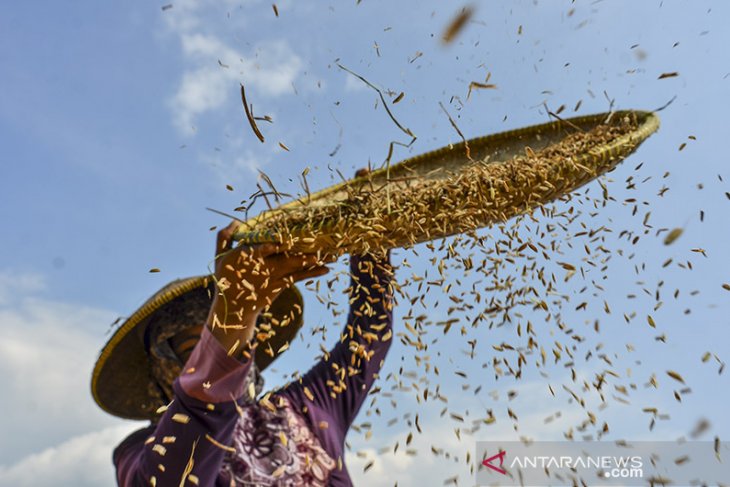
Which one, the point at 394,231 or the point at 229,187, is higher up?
the point at 229,187

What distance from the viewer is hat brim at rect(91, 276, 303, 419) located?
8.82 feet

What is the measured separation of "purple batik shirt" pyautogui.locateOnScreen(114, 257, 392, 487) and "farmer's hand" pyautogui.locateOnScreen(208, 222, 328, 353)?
0.23 feet

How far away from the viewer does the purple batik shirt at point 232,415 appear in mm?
1761

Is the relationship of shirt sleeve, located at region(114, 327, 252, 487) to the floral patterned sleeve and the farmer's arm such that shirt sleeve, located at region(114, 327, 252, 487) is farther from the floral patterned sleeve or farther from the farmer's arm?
the floral patterned sleeve

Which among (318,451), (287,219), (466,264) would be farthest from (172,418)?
(466,264)

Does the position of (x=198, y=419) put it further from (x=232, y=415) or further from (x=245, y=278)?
(x=245, y=278)

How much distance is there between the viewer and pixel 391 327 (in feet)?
9.33

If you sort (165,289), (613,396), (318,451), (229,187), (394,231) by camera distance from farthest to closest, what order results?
1. (165,289)
2. (318,451)
3. (613,396)
4. (229,187)
5. (394,231)

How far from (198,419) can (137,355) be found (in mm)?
1440

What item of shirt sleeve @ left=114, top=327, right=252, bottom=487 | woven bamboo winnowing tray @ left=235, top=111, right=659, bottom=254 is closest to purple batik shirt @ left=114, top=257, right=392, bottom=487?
shirt sleeve @ left=114, top=327, right=252, bottom=487

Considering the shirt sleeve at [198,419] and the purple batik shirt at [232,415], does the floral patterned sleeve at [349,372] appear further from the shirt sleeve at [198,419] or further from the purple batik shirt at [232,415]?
the shirt sleeve at [198,419]

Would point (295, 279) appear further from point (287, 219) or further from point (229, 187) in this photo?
point (229, 187)

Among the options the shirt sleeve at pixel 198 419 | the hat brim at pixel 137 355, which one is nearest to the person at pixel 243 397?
the shirt sleeve at pixel 198 419

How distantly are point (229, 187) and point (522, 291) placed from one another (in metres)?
Answer: 1.06
